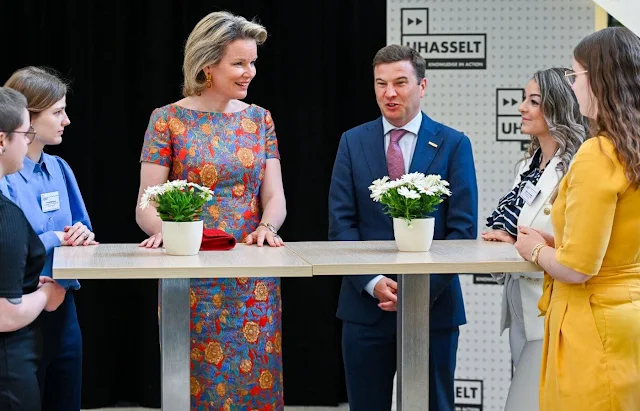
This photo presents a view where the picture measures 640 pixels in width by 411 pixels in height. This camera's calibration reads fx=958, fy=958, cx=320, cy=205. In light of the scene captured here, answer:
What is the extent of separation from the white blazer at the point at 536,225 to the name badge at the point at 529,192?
11 millimetres

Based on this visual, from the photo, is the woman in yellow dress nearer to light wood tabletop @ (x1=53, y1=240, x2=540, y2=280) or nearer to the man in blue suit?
light wood tabletop @ (x1=53, y1=240, x2=540, y2=280)

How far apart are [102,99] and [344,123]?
136 cm

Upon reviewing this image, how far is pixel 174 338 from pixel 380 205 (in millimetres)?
1068

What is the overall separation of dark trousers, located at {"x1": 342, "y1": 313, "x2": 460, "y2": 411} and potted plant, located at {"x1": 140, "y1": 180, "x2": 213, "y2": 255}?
936 millimetres

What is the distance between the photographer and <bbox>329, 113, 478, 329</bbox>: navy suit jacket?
3.72 meters

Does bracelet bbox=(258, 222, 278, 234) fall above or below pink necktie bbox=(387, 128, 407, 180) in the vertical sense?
below

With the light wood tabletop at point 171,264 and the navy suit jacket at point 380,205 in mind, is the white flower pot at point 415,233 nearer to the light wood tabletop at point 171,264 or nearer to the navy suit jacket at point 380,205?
the light wood tabletop at point 171,264

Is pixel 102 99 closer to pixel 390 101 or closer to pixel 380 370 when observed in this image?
pixel 390 101

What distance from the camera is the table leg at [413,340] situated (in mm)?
3262

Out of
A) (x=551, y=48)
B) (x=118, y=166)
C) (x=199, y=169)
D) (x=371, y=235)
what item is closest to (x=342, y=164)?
(x=371, y=235)

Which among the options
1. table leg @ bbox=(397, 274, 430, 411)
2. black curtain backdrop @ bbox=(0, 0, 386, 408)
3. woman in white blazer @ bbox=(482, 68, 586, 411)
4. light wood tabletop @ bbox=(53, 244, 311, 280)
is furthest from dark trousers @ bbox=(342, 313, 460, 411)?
black curtain backdrop @ bbox=(0, 0, 386, 408)

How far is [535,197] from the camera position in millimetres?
3533

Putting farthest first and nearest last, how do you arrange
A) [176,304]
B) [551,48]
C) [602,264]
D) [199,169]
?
[551,48] → [199,169] → [176,304] → [602,264]

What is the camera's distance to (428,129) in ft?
12.5
